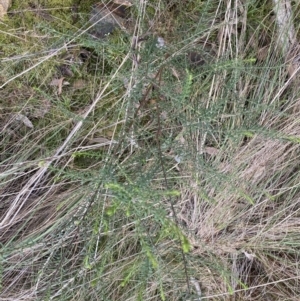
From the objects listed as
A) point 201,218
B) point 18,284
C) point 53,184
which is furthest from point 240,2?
point 18,284

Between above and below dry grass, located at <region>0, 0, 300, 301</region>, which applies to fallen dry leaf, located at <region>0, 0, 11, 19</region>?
above

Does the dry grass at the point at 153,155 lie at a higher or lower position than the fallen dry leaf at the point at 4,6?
lower

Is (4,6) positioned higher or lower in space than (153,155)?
higher

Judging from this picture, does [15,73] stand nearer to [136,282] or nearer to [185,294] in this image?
[136,282]

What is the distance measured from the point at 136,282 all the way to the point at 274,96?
0.86m

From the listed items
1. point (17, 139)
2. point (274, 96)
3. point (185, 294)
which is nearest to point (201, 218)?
point (185, 294)

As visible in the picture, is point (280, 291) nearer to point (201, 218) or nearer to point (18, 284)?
point (201, 218)

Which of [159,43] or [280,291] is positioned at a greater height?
[159,43]

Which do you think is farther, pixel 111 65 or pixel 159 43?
pixel 111 65

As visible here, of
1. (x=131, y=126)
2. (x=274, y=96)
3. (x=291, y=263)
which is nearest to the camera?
(x=131, y=126)

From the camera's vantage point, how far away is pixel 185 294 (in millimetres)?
1674

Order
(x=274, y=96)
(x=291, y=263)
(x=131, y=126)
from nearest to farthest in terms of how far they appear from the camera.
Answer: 1. (x=131, y=126)
2. (x=274, y=96)
3. (x=291, y=263)

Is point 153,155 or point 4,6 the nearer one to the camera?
point 153,155

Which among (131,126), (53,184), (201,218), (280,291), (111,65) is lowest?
(280,291)
